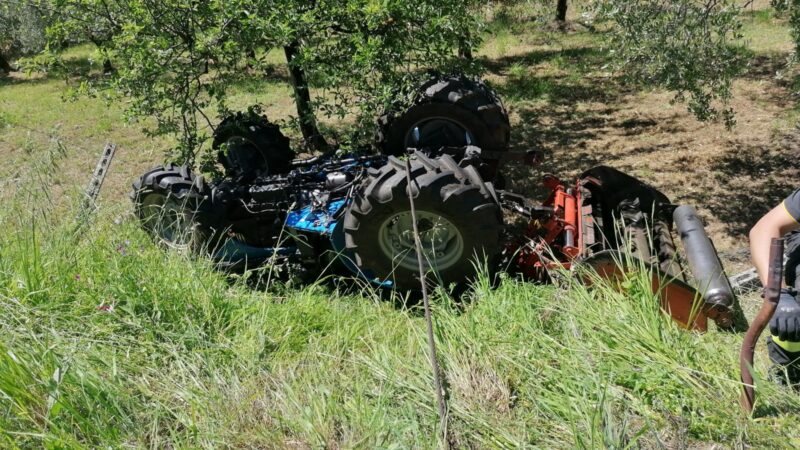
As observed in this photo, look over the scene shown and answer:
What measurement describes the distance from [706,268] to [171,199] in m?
3.89

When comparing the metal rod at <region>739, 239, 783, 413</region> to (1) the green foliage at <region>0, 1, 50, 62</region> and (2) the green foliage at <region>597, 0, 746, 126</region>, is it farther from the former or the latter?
(1) the green foliage at <region>0, 1, 50, 62</region>

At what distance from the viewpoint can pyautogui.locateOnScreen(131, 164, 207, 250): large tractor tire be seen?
4.89 m

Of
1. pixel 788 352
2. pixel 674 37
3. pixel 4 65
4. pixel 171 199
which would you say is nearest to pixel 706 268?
pixel 788 352

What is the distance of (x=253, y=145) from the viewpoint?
607 centimetres

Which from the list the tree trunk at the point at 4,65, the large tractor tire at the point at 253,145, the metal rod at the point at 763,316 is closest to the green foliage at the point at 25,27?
the tree trunk at the point at 4,65

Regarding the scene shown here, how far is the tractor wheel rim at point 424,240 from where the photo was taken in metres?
4.34

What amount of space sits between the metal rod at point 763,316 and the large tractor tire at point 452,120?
318 cm

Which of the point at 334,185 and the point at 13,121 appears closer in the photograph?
the point at 334,185

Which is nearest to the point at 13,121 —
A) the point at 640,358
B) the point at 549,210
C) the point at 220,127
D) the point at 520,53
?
the point at 220,127

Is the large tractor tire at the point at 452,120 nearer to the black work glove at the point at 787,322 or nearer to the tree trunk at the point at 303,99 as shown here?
the tree trunk at the point at 303,99

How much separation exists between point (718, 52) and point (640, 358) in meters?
4.16

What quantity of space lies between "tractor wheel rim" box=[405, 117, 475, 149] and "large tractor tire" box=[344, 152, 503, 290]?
0.86 meters

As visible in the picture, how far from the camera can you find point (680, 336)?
9.20 feet

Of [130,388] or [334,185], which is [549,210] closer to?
[334,185]
